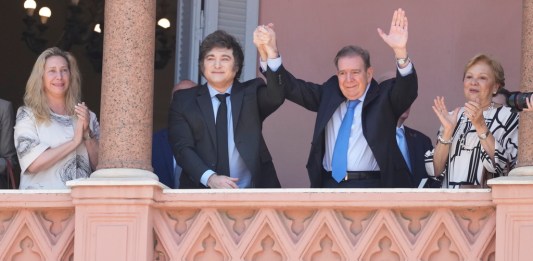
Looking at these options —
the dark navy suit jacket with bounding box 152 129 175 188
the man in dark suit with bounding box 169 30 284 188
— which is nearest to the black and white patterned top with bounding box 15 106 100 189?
the dark navy suit jacket with bounding box 152 129 175 188

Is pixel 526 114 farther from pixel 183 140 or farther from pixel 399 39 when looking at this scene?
pixel 183 140

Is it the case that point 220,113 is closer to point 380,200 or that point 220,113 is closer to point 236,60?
point 236,60

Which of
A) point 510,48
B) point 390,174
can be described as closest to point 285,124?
point 510,48

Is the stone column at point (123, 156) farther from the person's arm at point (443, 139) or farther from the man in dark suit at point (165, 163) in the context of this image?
the person's arm at point (443, 139)

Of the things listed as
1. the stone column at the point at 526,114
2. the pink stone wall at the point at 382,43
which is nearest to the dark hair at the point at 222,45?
the stone column at the point at 526,114

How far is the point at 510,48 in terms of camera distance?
12.7m

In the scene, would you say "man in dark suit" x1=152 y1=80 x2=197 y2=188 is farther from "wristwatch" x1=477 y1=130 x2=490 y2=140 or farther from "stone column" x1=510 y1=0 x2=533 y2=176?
"stone column" x1=510 y1=0 x2=533 y2=176

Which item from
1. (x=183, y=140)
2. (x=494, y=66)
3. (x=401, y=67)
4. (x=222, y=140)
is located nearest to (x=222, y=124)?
(x=222, y=140)

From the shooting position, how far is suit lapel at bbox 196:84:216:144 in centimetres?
1047

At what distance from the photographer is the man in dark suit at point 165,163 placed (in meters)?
11.0

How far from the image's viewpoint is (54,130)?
1069cm

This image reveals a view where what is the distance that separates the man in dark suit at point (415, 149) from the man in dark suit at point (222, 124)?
92 cm

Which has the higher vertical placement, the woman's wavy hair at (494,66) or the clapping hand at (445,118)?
the woman's wavy hair at (494,66)

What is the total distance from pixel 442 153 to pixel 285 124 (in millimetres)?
2807
